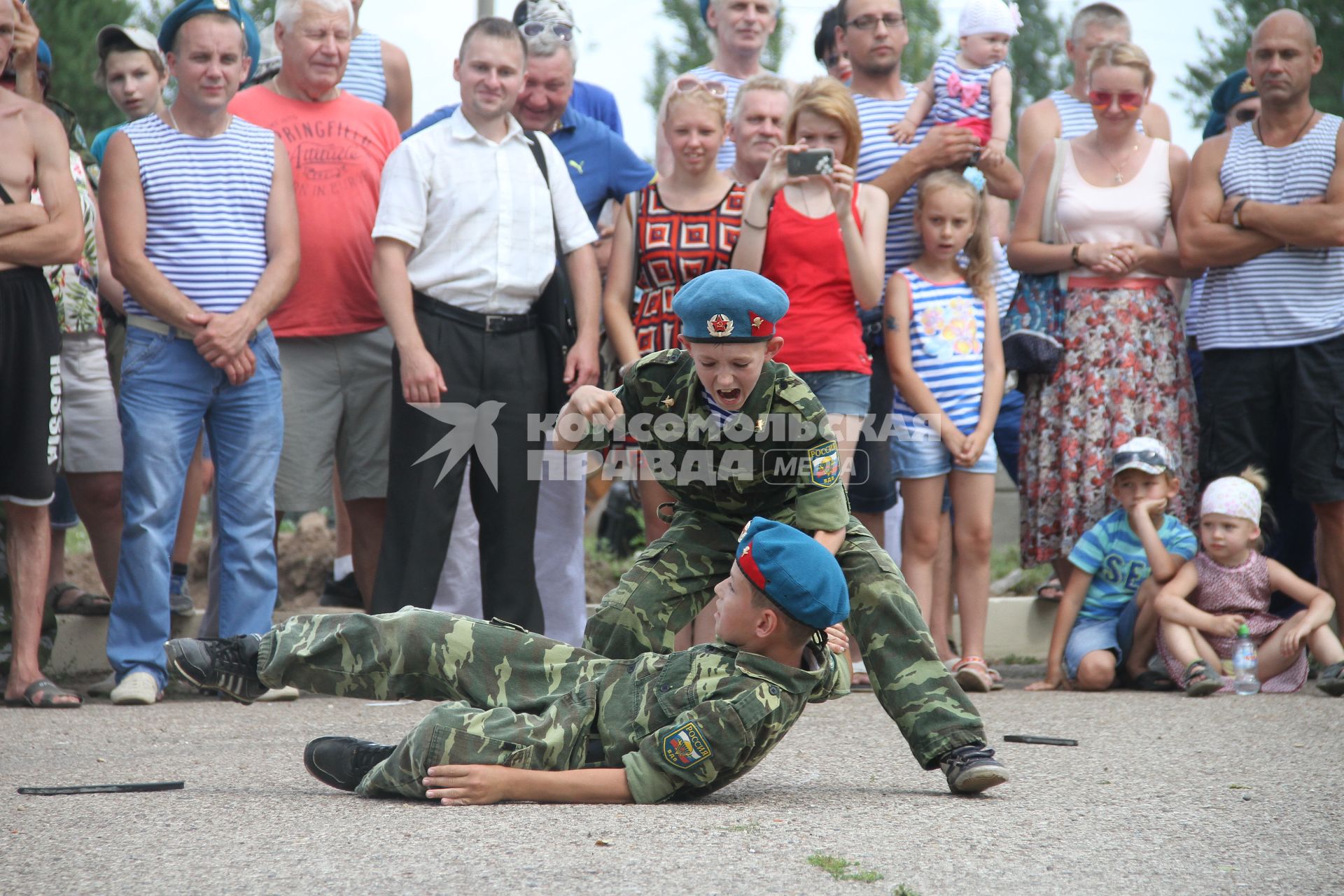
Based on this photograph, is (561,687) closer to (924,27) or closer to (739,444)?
(739,444)

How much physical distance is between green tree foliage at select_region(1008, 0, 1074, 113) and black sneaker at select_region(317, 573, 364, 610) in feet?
150

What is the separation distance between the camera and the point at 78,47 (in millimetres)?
24766

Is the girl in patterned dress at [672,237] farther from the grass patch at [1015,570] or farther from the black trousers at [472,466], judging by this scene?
the grass patch at [1015,570]

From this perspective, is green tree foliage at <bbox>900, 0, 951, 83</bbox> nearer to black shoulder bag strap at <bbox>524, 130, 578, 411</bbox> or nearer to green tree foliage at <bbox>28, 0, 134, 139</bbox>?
green tree foliage at <bbox>28, 0, 134, 139</bbox>

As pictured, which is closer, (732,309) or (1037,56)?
(732,309)

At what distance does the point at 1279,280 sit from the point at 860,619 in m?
3.27

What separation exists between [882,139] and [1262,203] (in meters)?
1.59

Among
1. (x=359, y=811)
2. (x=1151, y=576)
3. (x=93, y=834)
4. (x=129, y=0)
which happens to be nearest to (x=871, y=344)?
(x=1151, y=576)

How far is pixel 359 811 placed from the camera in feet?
11.2

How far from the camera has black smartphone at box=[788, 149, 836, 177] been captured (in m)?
5.68

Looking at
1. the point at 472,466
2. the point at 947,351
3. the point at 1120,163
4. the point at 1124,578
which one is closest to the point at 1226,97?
the point at 1120,163

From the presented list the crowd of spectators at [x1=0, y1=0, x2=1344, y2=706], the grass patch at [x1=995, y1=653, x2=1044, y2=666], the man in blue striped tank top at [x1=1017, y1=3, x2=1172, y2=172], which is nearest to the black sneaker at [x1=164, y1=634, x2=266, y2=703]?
the crowd of spectators at [x1=0, y1=0, x2=1344, y2=706]

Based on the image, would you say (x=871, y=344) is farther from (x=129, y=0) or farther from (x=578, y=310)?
(x=129, y=0)

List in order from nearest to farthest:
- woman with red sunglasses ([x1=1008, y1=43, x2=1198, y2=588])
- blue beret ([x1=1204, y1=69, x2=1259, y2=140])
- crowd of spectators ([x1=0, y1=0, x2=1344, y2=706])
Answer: crowd of spectators ([x1=0, y1=0, x2=1344, y2=706]) < woman with red sunglasses ([x1=1008, y1=43, x2=1198, y2=588]) < blue beret ([x1=1204, y1=69, x2=1259, y2=140])
